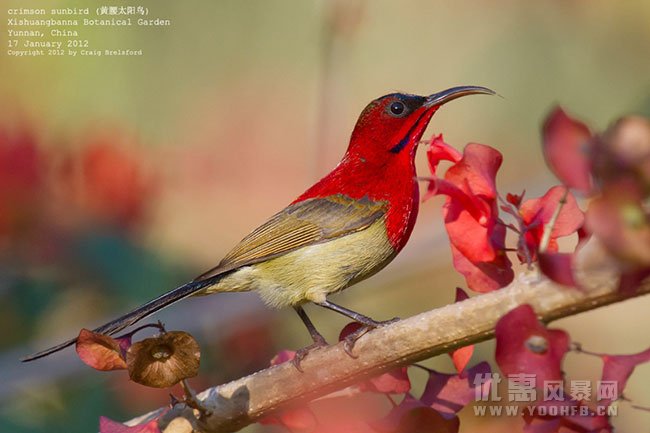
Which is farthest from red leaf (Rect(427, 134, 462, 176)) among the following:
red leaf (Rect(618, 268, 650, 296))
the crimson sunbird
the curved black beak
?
the crimson sunbird

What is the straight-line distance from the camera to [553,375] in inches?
53.7

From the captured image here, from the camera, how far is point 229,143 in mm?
5555

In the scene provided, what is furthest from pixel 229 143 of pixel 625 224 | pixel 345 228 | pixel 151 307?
pixel 625 224

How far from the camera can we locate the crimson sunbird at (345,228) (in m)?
2.91

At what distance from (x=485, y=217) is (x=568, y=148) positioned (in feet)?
1.67

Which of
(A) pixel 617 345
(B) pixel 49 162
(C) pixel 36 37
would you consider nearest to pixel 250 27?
(C) pixel 36 37

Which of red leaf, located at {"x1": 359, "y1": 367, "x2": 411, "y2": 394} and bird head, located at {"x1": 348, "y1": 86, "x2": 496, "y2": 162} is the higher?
bird head, located at {"x1": 348, "y1": 86, "x2": 496, "y2": 162}

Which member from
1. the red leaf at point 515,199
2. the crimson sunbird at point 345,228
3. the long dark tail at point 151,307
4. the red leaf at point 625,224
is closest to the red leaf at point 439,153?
the red leaf at point 515,199

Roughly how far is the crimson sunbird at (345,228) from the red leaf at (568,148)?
67.6 inches

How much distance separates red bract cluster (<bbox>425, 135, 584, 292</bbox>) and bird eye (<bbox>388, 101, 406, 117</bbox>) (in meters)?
1.42

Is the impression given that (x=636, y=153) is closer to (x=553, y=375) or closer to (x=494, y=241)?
(x=553, y=375)

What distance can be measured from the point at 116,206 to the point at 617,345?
2.27 meters

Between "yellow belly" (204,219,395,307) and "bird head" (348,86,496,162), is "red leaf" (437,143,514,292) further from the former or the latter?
"bird head" (348,86,496,162)

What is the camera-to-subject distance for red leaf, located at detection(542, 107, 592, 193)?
44.7 inches
